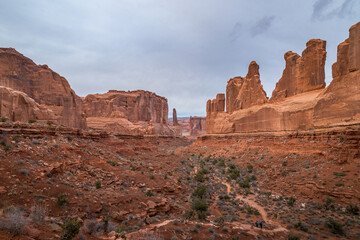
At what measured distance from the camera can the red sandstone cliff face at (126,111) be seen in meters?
53.2

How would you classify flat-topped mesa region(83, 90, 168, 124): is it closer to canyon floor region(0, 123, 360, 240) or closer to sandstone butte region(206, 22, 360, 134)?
sandstone butte region(206, 22, 360, 134)

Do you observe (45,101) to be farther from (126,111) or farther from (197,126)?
(197,126)

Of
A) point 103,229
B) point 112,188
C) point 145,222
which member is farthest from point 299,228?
point 112,188

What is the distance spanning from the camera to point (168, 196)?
11.6m

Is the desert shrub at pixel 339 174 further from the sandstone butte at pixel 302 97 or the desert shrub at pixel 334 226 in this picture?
the sandstone butte at pixel 302 97

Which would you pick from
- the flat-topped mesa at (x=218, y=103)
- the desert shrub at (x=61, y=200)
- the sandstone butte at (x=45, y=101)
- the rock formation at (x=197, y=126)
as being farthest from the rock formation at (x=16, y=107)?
the rock formation at (x=197, y=126)

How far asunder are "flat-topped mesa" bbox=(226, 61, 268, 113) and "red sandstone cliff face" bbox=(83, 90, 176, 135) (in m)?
27.5

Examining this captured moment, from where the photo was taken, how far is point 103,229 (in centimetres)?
646

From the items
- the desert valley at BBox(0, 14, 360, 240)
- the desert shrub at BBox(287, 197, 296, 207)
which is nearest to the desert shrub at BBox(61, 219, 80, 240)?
the desert valley at BBox(0, 14, 360, 240)

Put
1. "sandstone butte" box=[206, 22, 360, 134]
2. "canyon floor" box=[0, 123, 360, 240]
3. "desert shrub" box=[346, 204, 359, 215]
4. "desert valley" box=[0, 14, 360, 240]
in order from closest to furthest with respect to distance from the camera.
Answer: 1. "canyon floor" box=[0, 123, 360, 240]
2. "desert valley" box=[0, 14, 360, 240]
3. "desert shrub" box=[346, 204, 359, 215]
4. "sandstone butte" box=[206, 22, 360, 134]

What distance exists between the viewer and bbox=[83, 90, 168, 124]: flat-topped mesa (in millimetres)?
55562

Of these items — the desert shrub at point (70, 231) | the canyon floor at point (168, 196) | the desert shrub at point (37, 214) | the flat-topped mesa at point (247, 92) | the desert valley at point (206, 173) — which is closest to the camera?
the desert shrub at point (70, 231)

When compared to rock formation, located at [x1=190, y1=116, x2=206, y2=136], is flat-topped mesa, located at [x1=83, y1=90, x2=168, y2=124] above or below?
above

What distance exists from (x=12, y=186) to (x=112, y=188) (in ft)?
14.8
